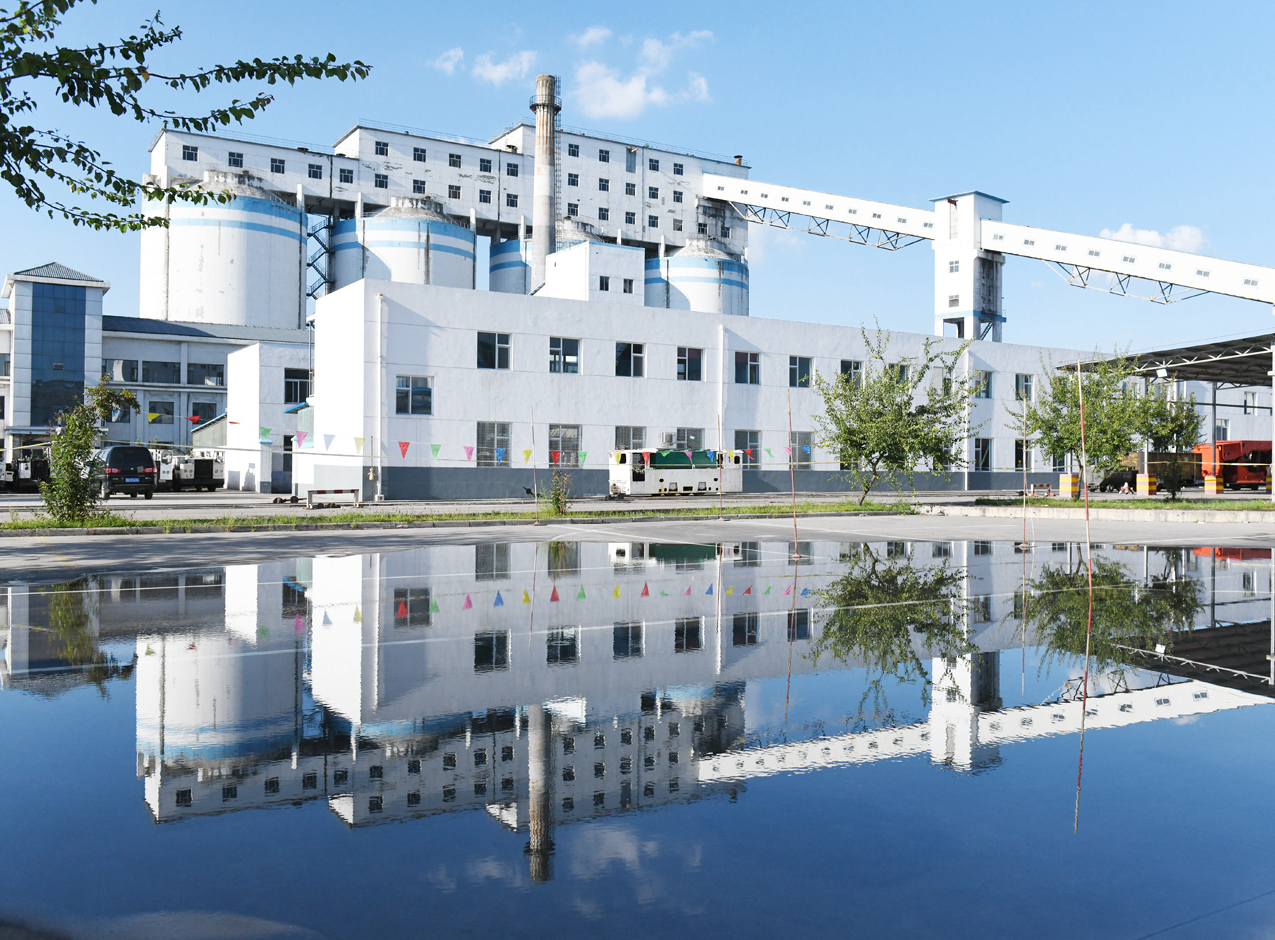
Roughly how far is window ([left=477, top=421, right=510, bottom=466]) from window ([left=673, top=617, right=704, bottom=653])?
31.7 meters

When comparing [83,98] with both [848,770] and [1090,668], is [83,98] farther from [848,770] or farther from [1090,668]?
[1090,668]

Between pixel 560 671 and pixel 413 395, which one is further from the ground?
pixel 413 395

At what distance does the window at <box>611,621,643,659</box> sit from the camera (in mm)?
7859

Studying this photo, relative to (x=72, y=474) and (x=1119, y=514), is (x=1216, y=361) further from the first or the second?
(x=72, y=474)

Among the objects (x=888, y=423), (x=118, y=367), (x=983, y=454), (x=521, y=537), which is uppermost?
(x=118, y=367)

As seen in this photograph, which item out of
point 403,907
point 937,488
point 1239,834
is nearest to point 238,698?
point 403,907

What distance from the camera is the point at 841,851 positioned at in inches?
151

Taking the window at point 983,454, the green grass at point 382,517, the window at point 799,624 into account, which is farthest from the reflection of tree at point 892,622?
the window at point 983,454

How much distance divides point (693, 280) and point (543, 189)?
14726 mm

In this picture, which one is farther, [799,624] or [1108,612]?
[1108,612]

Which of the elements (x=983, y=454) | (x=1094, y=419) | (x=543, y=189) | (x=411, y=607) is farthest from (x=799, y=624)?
(x=543, y=189)

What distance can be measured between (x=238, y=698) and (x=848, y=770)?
4.13 metres

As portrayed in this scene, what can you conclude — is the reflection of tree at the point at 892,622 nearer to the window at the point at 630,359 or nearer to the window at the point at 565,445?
the window at the point at 565,445

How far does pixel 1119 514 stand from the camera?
2925 centimetres
